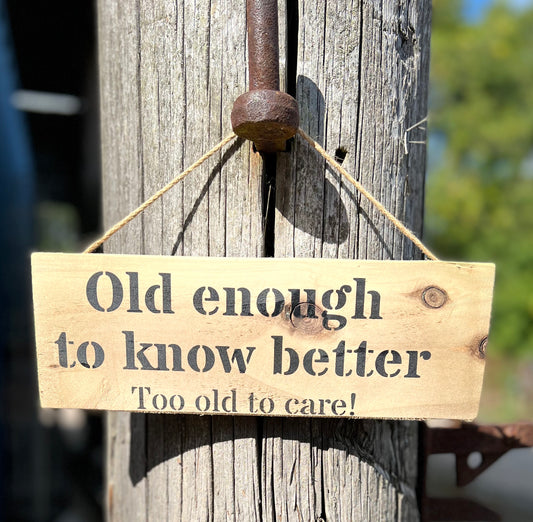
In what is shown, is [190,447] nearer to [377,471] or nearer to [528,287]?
[377,471]

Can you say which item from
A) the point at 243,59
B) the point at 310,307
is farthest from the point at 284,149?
the point at 310,307

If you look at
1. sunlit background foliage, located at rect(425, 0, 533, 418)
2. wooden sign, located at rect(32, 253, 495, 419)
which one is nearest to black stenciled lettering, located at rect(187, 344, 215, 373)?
wooden sign, located at rect(32, 253, 495, 419)

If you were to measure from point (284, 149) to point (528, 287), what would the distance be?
9.68m

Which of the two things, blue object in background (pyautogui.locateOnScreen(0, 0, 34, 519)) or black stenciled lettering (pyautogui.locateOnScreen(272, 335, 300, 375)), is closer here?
black stenciled lettering (pyautogui.locateOnScreen(272, 335, 300, 375))

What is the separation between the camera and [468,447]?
1.12 m

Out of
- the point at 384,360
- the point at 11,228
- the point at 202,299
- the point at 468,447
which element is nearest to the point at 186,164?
the point at 202,299

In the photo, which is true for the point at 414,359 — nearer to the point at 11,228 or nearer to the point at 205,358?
the point at 205,358

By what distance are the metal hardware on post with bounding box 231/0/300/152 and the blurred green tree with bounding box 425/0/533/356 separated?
10.6 meters

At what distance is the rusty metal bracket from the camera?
111 cm

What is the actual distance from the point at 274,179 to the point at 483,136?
1175cm

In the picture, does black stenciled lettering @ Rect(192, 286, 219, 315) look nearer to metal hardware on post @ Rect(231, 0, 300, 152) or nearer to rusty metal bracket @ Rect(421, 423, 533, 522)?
metal hardware on post @ Rect(231, 0, 300, 152)

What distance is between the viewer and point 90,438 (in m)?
4.52

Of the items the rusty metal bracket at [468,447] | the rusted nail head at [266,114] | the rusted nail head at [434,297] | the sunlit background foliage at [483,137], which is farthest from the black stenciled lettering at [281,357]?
the sunlit background foliage at [483,137]

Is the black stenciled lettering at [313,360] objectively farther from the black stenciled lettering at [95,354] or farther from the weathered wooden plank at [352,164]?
the black stenciled lettering at [95,354]
